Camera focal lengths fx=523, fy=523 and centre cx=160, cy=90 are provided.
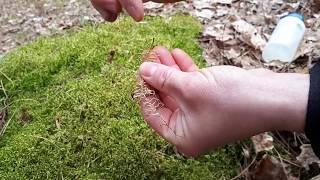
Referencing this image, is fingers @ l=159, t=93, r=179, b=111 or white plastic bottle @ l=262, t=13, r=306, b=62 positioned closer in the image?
fingers @ l=159, t=93, r=179, b=111

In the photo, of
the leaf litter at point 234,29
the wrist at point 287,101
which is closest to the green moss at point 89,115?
the leaf litter at point 234,29

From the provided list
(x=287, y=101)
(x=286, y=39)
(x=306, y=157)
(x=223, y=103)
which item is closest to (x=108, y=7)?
(x=223, y=103)

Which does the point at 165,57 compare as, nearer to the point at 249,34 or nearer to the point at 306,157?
the point at 306,157

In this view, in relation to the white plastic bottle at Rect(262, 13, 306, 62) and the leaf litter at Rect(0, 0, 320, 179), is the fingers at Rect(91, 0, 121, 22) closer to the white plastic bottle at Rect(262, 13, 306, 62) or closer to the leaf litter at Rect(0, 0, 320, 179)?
the leaf litter at Rect(0, 0, 320, 179)

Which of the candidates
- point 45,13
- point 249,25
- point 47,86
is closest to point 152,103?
point 47,86

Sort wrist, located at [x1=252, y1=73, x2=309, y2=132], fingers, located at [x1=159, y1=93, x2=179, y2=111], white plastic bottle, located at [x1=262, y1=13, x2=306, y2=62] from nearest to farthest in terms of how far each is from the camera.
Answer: wrist, located at [x1=252, y1=73, x2=309, y2=132] → fingers, located at [x1=159, y1=93, x2=179, y2=111] → white plastic bottle, located at [x1=262, y1=13, x2=306, y2=62]

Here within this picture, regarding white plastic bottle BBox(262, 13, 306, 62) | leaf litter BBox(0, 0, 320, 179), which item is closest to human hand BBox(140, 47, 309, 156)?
→ leaf litter BBox(0, 0, 320, 179)
